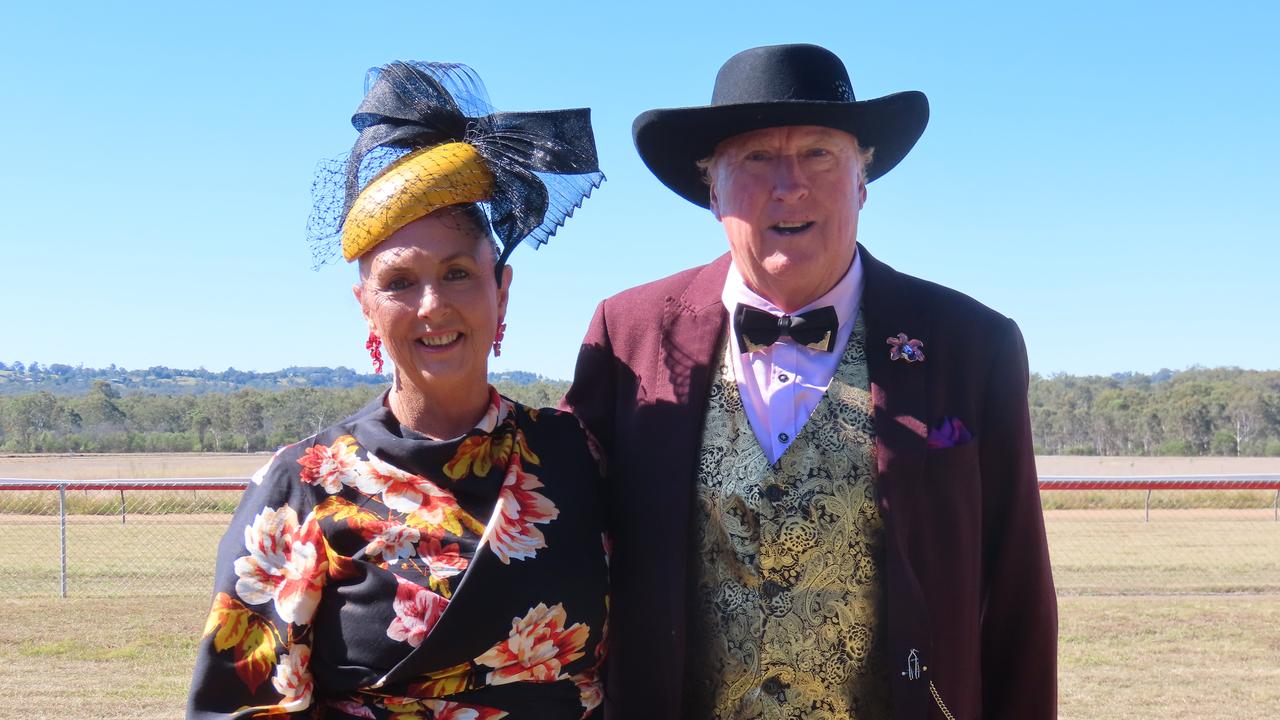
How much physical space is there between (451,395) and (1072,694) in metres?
5.51

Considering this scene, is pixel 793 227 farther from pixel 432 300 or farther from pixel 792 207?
pixel 432 300

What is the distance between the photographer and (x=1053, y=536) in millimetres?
16188

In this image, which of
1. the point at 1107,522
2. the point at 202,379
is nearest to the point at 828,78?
the point at 1107,522

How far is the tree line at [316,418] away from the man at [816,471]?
5291 cm

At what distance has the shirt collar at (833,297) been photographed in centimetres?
275

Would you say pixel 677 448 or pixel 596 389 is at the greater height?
pixel 596 389

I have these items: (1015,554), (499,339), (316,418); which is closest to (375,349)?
(499,339)

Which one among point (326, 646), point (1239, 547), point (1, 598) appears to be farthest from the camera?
point (1239, 547)

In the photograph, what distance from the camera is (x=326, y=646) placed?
2158 mm

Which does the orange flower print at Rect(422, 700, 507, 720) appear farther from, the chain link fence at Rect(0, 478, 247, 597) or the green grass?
the green grass

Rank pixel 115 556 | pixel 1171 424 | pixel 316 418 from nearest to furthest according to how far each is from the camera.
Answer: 1. pixel 115 556
2. pixel 316 418
3. pixel 1171 424

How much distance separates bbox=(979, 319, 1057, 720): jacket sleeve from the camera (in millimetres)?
2635

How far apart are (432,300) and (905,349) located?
3.64 ft

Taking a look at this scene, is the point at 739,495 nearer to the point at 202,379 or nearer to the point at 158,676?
the point at 158,676
